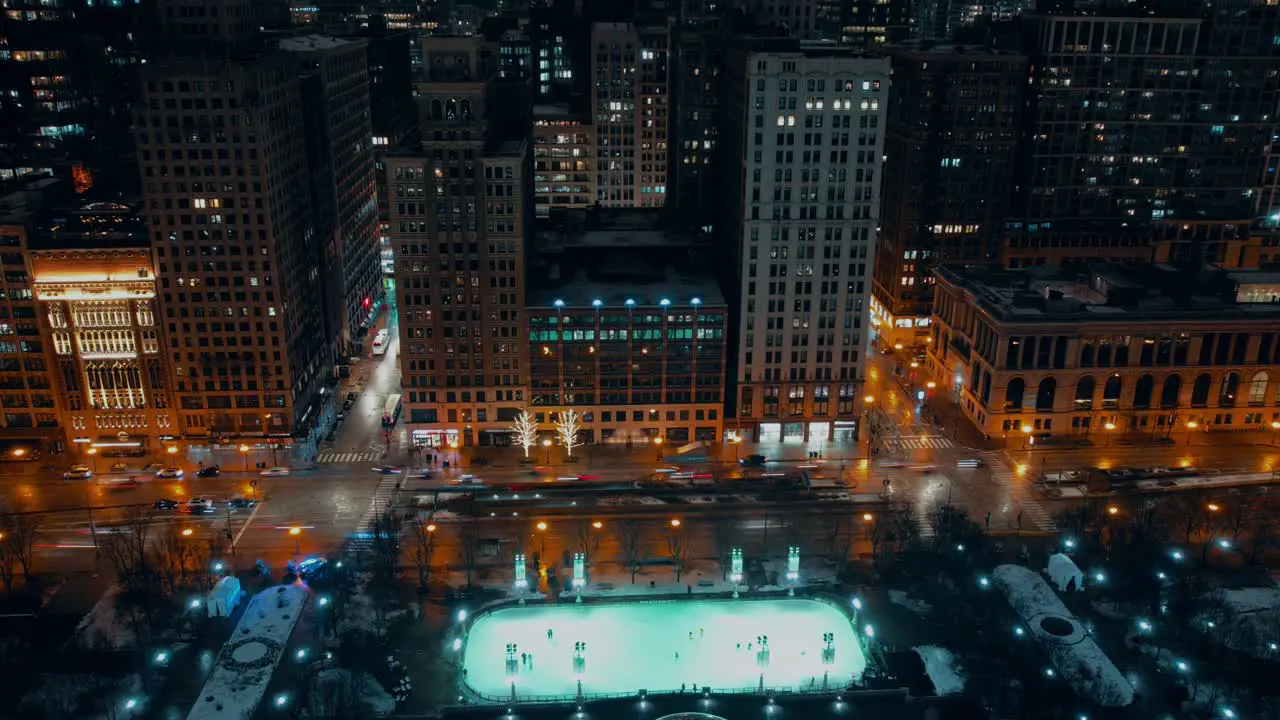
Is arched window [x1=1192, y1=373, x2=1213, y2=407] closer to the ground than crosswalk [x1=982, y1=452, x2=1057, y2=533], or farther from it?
farther from it

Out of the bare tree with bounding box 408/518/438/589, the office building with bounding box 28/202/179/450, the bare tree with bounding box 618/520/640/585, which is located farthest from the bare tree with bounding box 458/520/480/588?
the office building with bounding box 28/202/179/450

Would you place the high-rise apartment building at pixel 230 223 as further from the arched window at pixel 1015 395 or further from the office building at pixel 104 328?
the arched window at pixel 1015 395

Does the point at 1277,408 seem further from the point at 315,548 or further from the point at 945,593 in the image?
the point at 315,548

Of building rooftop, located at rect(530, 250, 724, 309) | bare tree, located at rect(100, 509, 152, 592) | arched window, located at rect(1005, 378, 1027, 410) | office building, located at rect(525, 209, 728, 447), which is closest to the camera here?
bare tree, located at rect(100, 509, 152, 592)

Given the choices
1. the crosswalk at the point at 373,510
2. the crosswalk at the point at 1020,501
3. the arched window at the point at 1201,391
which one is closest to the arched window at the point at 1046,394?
the crosswalk at the point at 1020,501

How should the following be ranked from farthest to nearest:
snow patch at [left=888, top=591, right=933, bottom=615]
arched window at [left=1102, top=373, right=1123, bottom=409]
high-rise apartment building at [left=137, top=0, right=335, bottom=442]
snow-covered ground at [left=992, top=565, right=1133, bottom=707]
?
arched window at [left=1102, top=373, right=1123, bottom=409]
high-rise apartment building at [left=137, top=0, right=335, bottom=442]
snow patch at [left=888, top=591, right=933, bottom=615]
snow-covered ground at [left=992, top=565, right=1133, bottom=707]

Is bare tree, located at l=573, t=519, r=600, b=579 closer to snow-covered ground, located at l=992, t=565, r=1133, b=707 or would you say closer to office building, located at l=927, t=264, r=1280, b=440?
snow-covered ground, located at l=992, t=565, r=1133, b=707

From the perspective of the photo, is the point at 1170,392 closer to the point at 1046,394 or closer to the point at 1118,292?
the point at 1118,292
